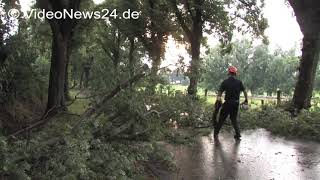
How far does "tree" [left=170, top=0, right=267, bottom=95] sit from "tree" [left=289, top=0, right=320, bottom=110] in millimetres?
6964

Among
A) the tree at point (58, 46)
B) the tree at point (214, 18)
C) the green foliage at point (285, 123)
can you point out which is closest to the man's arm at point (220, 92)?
the green foliage at point (285, 123)

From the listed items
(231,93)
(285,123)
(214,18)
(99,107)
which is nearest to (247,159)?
(231,93)

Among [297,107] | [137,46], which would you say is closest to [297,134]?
[297,107]

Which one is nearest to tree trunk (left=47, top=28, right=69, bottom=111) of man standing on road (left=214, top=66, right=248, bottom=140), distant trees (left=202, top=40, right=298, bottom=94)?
man standing on road (left=214, top=66, right=248, bottom=140)

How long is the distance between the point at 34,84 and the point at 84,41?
12.8m

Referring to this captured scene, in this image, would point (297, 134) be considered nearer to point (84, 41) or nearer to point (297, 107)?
point (297, 107)

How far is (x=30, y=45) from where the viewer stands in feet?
48.9

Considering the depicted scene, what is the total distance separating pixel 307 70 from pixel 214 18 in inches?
379

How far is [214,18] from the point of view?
2573 cm

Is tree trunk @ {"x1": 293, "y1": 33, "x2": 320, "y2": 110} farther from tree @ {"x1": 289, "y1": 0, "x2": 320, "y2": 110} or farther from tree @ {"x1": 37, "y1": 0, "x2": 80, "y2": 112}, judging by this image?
tree @ {"x1": 37, "y1": 0, "x2": 80, "y2": 112}

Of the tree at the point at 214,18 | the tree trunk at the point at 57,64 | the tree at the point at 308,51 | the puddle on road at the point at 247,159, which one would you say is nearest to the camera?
the puddle on road at the point at 247,159

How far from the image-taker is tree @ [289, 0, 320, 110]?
661 inches

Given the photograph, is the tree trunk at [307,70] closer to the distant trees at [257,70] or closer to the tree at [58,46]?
the tree at [58,46]

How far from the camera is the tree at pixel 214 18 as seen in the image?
25047 millimetres
